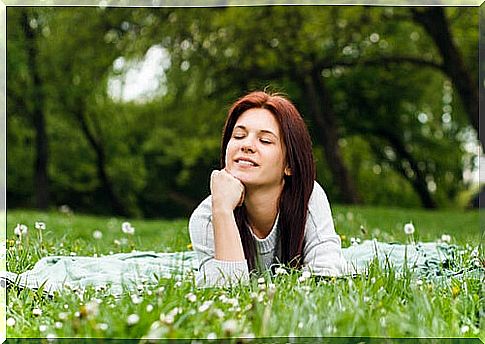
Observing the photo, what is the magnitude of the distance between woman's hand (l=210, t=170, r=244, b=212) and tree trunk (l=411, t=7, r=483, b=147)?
7.45 metres

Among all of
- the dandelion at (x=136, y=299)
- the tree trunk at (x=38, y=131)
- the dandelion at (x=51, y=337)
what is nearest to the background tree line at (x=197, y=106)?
the tree trunk at (x=38, y=131)

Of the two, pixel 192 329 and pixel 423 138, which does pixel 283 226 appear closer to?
pixel 192 329

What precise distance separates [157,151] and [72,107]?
1.78m

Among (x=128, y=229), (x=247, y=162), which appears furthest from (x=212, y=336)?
(x=128, y=229)

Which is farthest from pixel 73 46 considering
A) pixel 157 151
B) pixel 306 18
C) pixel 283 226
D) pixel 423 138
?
pixel 283 226

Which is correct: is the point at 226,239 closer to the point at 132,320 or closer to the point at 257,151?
the point at 257,151

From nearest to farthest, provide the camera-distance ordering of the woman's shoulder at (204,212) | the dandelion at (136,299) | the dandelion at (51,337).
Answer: the dandelion at (51,337)
the dandelion at (136,299)
the woman's shoulder at (204,212)

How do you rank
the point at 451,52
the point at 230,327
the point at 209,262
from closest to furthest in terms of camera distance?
the point at 230,327 < the point at 209,262 < the point at 451,52

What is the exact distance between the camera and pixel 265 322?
236cm

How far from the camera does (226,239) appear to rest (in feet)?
10.1

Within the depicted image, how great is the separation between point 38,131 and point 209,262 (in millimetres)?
12041

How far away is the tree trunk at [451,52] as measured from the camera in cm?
1016

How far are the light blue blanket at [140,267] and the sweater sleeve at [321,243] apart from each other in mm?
83

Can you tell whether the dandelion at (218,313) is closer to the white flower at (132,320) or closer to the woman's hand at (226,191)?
the white flower at (132,320)
